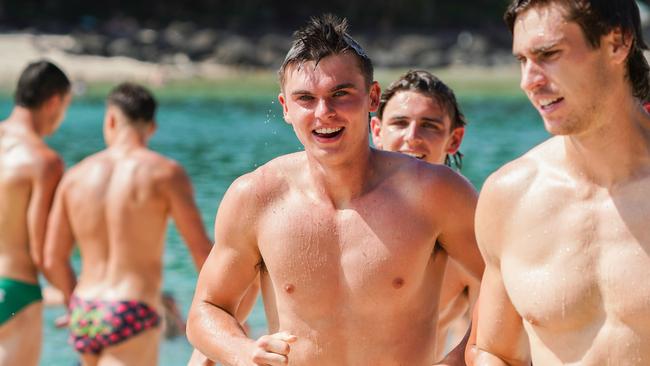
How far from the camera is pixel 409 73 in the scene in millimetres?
5062

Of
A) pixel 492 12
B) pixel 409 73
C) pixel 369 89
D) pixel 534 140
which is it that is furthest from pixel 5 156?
pixel 492 12

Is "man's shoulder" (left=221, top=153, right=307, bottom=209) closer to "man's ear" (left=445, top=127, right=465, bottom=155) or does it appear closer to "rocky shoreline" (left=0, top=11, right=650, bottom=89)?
"man's ear" (left=445, top=127, right=465, bottom=155)

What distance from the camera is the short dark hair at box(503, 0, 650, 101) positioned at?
2.84m

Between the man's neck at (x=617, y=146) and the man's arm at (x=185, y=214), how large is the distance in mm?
3912

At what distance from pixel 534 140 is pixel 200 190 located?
32.1 ft

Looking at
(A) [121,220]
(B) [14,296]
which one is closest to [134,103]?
(A) [121,220]

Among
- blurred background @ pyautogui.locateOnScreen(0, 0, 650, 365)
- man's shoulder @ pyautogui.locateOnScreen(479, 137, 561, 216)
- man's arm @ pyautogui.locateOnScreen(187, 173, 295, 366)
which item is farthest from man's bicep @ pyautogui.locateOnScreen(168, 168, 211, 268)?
blurred background @ pyautogui.locateOnScreen(0, 0, 650, 365)

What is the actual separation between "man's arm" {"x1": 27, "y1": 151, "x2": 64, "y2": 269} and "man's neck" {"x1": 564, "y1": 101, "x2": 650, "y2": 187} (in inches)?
179

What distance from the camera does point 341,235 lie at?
3.68 metres

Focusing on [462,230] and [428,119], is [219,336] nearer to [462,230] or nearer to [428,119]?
[462,230]

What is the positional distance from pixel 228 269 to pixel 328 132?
0.55 metres

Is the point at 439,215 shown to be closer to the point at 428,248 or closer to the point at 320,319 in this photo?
the point at 428,248

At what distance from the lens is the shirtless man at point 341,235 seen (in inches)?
143

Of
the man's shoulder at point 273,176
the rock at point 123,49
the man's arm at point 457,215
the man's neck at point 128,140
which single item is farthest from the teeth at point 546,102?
the rock at point 123,49
